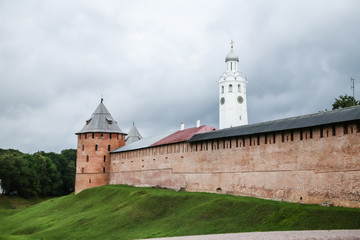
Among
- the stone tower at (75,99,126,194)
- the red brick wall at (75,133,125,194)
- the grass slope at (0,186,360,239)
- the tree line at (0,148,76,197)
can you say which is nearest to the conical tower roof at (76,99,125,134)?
the stone tower at (75,99,126,194)

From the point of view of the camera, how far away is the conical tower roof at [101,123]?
43.4 m

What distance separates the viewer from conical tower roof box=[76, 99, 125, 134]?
1709 inches

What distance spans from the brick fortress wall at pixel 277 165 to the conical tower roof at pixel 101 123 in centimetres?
1211

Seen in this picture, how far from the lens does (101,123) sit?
44.0 metres

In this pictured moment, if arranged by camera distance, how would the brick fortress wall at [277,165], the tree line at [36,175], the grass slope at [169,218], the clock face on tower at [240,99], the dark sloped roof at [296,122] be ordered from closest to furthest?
the grass slope at [169,218] → the brick fortress wall at [277,165] → the dark sloped roof at [296,122] → the tree line at [36,175] → the clock face on tower at [240,99]

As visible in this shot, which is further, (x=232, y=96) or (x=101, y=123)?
(x=232, y=96)

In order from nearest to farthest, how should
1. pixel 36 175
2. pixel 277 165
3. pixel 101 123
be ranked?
1. pixel 277 165
2. pixel 101 123
3. pixel 36 175

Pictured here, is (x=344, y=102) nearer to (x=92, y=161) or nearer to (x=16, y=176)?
(x=92, y=161)

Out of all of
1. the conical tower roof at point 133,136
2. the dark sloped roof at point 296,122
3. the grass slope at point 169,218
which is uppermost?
the conical tower roof at point 133,136

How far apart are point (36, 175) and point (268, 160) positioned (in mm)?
42818

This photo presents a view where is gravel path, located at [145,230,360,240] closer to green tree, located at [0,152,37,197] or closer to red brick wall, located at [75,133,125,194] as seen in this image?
red brick wall, located at [75,133,125,194]

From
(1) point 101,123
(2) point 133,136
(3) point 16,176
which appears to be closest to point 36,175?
(3) point 16,176

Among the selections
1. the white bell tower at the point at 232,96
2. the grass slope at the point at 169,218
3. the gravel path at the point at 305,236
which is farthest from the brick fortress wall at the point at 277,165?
the white bell tower at the point at 232,96

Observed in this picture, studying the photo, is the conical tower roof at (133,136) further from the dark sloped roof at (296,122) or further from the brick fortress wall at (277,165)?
the dark sloped roof at (296,122)
